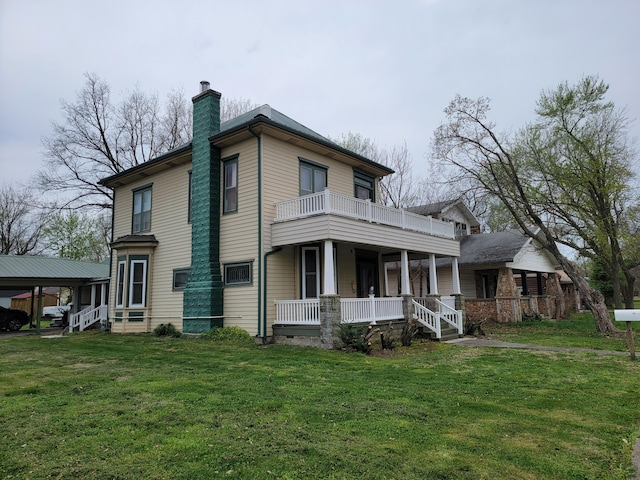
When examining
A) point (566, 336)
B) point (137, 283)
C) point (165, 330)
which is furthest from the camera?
point (137, 283)

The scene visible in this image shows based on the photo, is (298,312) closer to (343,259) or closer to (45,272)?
(343,259)

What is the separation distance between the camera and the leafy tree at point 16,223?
118 ft

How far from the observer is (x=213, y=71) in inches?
843

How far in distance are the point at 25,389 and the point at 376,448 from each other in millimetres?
5428

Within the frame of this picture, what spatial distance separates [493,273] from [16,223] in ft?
130

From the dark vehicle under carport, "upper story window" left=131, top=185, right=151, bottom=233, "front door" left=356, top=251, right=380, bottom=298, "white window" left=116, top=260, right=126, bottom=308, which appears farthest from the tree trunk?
the dark vehicle under carport

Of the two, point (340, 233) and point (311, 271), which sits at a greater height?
point (340, 233)

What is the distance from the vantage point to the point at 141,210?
57.5 ft

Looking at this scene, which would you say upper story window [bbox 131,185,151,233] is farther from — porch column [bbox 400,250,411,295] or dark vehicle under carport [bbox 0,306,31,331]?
dark vehicle under carport [bbox 0,306,31,331]

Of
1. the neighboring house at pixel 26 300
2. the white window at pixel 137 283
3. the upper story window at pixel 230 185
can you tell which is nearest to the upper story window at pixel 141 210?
the white window at pixel 137 283

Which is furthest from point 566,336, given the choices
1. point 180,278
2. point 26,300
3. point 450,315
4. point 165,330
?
point 26,300

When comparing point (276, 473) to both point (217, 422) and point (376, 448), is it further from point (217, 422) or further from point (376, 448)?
point (217, 422)

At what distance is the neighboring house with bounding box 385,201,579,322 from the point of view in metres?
21.9

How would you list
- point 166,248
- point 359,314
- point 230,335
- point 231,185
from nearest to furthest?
1. point 359,314
2. point 230,335
3. point 231,185
4. point 166,248
